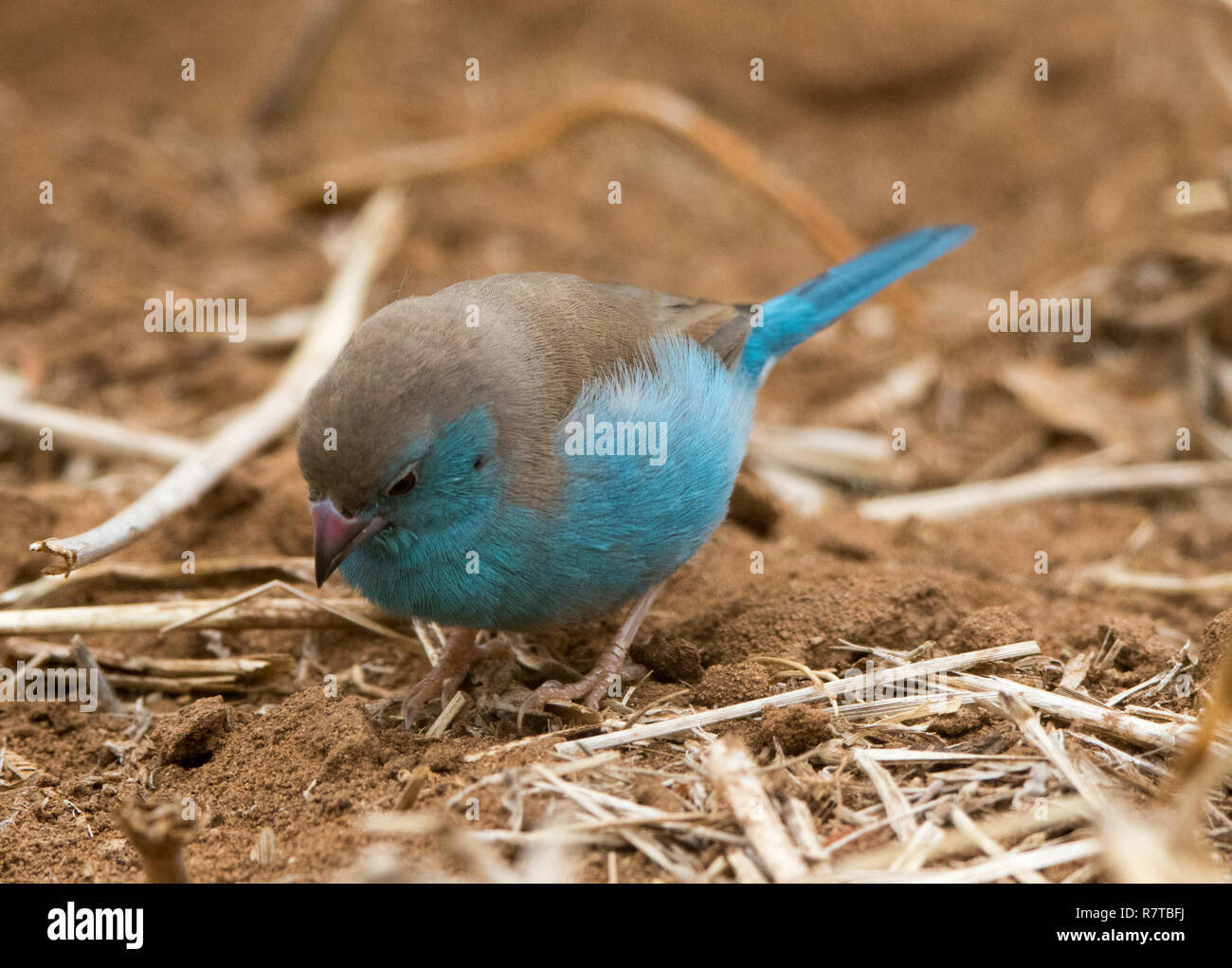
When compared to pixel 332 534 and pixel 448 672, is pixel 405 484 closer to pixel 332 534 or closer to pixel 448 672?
pixel 332 534

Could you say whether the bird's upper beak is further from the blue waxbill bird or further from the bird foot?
the bird foot

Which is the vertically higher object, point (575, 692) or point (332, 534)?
point (332, 534)

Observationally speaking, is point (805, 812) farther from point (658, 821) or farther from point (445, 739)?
point (445, 739)

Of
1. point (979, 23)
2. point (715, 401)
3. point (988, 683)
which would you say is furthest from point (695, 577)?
point (979, 23)

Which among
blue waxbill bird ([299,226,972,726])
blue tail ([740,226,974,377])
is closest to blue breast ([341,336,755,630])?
blue waxbill bird ([299,226,972,726])

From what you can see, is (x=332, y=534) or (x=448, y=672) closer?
(x=332, y=534)

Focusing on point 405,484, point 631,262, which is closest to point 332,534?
point 405,484
